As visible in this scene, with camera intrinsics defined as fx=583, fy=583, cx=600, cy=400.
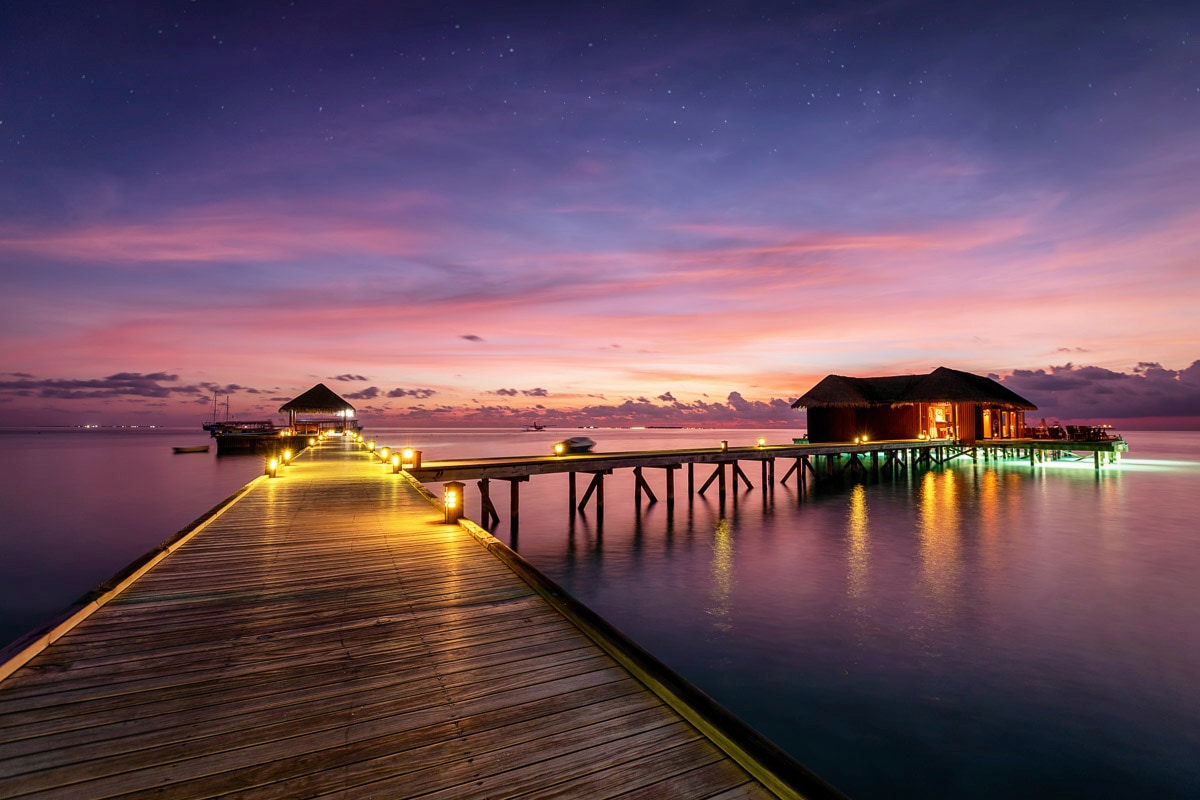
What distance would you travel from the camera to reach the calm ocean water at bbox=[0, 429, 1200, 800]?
7.05 metres

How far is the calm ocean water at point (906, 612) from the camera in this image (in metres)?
7.05

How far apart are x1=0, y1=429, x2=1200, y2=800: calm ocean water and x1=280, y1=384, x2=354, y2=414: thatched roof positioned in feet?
67.6

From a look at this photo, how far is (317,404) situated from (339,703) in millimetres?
50235

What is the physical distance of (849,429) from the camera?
45.2 m

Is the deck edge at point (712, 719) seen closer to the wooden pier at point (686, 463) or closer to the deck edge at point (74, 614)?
the deck edge at point (74, 614)

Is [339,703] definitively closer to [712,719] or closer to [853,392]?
[712,719]

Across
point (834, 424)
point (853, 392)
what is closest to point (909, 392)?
point (853, 392)

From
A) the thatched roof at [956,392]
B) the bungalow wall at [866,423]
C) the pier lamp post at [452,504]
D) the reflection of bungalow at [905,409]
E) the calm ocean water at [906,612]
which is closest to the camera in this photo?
the calm ocean water at [906,612]

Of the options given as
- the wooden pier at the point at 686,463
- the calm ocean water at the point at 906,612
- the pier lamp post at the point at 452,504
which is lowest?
the calm ocean water at the point at 906,612

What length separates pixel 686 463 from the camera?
28031 millimetres

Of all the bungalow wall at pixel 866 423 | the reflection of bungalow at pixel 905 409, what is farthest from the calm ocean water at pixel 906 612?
the bungalow wall at pixel 866 423

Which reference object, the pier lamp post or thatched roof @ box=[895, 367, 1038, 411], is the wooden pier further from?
the pier lamp post

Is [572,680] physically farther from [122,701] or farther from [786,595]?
[786,595]

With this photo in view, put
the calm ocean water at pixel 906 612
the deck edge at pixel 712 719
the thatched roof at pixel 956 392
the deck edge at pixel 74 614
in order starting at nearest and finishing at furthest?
the deck edge at pixel 712 719 < the deck edge at pixel 74 614 < the calm ocean water at pixel 906 612 < the thatched roof at pixel 956 392
